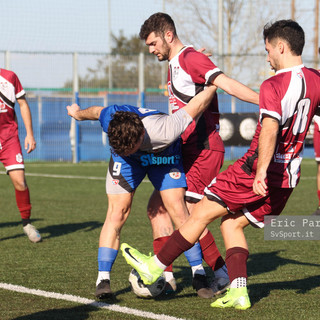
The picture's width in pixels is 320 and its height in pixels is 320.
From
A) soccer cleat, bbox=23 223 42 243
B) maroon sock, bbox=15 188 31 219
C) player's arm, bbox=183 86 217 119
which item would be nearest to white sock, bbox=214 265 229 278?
player's arm, bbox=183 86 217 119

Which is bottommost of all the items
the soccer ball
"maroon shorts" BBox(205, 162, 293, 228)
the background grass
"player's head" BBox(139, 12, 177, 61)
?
the background grass

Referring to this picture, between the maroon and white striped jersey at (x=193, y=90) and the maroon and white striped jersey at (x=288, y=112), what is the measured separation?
92 cm

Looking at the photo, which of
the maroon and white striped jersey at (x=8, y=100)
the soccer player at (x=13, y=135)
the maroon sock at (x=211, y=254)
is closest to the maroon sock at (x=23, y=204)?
the soccer player at (x=13, y=135)

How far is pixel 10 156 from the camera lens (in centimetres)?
839

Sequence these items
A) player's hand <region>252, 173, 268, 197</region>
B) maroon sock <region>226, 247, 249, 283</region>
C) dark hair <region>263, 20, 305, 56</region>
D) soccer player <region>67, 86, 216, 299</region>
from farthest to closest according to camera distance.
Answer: soccer player <region>67, 86, 216, 299</region> → maroon sock <region>226, 247, 249, 283</region> → dark hair <region>263, 20, 305, 56</region> → player's hand <region>252, 173, 268, 197</region>

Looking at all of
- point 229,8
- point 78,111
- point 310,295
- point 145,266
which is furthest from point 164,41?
point 229,8

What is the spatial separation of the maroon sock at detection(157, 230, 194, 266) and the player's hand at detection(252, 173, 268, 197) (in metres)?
0.73

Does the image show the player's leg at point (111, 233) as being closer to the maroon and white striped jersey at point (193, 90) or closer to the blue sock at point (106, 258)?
the blue sock at point (106, 258)

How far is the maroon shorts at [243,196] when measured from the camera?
194 inches

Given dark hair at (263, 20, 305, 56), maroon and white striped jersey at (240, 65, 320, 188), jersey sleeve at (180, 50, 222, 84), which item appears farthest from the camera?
jersey sleeve at (180, 50, 222, 84)

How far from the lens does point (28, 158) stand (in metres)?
24.2

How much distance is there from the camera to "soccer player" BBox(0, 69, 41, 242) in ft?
27.4

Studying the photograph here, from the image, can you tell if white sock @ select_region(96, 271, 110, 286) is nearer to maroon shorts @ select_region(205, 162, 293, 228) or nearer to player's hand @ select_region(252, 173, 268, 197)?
maroon shorts @ select_region(205, 162, 293, 228)

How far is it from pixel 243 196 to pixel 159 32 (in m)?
1.68
